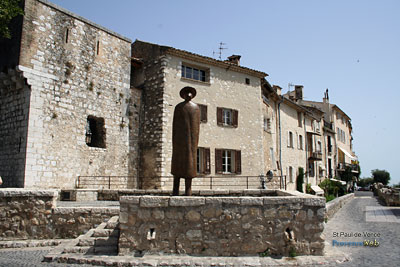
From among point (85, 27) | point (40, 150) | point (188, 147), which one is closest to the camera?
point (188, 147)

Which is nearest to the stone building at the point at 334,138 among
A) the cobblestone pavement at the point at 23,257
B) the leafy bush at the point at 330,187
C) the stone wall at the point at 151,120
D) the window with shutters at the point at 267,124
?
the leafy bush at the point at 330,187

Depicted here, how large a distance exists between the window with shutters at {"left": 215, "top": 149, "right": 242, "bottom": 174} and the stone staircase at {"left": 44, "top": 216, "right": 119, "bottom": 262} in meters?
12.1

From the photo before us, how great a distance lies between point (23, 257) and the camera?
6.56m

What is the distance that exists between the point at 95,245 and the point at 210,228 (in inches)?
95.3

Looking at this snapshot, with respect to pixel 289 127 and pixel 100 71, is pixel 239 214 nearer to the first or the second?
pixel 100 71

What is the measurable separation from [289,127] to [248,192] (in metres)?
17.2

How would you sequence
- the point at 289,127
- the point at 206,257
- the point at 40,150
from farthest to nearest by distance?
the point at 289,127, the point at 40,150, the point at 206,257

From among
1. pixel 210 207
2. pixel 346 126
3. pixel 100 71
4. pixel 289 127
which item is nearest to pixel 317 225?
pixel 210 207

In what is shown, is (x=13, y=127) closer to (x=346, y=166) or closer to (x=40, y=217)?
(x=40, y=217)

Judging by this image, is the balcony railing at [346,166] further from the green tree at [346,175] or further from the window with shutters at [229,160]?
the window with shutters at [229,160]

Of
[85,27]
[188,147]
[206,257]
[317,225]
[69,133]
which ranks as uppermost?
[85,27]

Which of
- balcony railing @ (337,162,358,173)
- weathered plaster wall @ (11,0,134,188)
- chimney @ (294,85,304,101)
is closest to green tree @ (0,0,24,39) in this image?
weathered plaster wall @ (11,0,134,188)

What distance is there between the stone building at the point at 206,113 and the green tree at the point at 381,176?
54422 mm

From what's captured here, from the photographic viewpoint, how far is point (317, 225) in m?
6.46
